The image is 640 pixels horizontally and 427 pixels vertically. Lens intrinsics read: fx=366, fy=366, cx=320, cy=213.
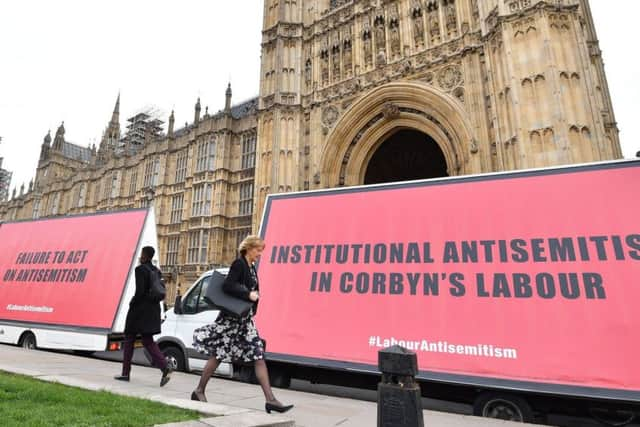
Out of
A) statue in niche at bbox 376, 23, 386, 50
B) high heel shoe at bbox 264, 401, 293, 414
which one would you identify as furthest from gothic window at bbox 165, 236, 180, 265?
high heel shoe at bbox 264, 401, 293, 414

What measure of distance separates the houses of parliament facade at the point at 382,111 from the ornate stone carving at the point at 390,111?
0.17ft

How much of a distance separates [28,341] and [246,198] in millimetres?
16318

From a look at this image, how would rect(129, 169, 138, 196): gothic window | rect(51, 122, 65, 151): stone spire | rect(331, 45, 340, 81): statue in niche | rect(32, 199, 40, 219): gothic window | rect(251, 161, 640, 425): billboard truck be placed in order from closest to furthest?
rect(251, 161, 640, 425): billboard truck
rect(331, 45, 340, 81): statue in niche
rect(129, 169, 138, 196): gothic window
rect(32, 199, 40, 219): gothic window
rect(51, 122, 65, 151): stone spire

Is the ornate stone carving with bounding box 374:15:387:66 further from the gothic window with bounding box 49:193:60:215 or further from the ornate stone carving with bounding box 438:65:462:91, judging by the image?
the gothic window with bounding box 49:193:60:215

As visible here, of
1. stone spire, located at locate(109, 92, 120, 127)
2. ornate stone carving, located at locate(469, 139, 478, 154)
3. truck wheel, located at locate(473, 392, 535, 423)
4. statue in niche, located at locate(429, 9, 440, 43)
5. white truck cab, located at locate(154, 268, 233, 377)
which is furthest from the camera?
stone spire, located at locate(109, 92, 120, 127)

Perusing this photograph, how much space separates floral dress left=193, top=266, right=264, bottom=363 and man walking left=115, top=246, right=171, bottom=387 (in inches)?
61.0

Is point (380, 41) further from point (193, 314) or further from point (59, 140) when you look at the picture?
point (59, 140)

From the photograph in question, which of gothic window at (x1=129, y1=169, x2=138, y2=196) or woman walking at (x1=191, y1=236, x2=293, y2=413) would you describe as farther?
gothic window at (x1=129, y1=169, x2=138, y2=196)

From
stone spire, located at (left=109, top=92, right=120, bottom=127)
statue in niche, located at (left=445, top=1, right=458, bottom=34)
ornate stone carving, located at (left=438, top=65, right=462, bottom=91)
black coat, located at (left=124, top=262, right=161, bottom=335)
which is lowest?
black coat, located at (left=124, top=262, right=161, bottom=335)

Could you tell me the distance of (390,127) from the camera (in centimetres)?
1706

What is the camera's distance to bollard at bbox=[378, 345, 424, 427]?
2693 millimetres

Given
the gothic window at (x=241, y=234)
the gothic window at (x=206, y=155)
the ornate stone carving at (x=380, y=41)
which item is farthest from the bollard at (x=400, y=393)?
the gothic window at (x=206, y=155)

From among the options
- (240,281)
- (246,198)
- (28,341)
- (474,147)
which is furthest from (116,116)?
(240,281)

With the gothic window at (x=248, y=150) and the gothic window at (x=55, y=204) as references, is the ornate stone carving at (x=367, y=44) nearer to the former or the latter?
the gothic window at (x=248, y=150)
